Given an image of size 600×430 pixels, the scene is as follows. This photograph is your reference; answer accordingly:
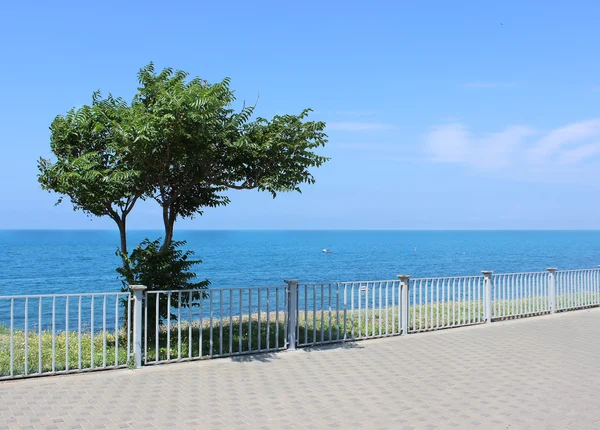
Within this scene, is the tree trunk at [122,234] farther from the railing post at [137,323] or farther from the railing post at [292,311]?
the railing post at [292,311]

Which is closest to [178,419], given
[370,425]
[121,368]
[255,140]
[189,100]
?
[370,425]

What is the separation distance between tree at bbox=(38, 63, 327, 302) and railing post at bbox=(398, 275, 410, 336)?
2.60 meters

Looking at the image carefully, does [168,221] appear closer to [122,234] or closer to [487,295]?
[122,234]

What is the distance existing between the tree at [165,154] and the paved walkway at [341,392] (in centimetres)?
223

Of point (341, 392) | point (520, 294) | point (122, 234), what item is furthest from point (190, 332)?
point (520, 294)

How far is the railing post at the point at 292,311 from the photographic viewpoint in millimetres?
8156

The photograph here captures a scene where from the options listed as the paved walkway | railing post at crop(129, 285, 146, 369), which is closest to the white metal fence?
railing post at crop(129, 285, 146, 369)

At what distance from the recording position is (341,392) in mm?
6039

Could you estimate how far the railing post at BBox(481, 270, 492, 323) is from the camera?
421 inches

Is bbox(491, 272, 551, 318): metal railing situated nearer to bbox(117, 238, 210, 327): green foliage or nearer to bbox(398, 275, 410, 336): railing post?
bbox(398, 275, 410, 336): railing post

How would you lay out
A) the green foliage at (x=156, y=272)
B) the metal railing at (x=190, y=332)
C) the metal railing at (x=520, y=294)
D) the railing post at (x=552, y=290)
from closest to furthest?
1. the metal railing at (x=190, y=332)
2. the green foliage at (x=156, y=272)
3. the metal railing at (x=520, y=294)
4. the railing post at (x=552, y=290)

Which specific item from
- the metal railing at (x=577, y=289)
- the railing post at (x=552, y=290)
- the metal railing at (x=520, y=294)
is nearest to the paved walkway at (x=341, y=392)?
the metal railing at (x=520, y=294)

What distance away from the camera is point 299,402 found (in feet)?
18.5

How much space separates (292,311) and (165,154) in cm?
313
